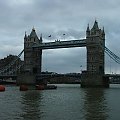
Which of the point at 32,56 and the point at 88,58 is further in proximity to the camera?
the point at 32,56

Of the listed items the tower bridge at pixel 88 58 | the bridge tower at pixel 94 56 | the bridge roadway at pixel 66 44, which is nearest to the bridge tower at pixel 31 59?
the tower bridge at pixel 88 58

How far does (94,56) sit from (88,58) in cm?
294

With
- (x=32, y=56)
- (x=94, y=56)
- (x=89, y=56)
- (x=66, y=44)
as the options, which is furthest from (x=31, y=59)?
(x=94, y=56)

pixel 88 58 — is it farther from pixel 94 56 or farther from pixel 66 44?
pixel 66 44

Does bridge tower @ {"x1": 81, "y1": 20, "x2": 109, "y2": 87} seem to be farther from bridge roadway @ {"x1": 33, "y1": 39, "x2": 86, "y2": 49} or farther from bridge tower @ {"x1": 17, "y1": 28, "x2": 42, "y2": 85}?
bridge tower @ {"x1": 17, "y1": 28, "x2": 42, "y2": 85}

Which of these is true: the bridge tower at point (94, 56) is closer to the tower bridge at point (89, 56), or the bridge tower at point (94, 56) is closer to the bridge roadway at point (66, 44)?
the tower bridge at point (89, 56)

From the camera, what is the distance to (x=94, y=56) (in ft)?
426

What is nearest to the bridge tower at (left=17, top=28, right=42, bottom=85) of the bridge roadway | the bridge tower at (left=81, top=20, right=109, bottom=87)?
the bridge roadway

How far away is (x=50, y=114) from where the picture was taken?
34.0m

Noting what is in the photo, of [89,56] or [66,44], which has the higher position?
[66,44]

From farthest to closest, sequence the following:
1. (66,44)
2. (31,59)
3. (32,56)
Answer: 1. (31,59)
2. (32,56)
3. (66,44)

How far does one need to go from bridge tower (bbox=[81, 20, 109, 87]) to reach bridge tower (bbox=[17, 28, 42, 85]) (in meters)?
23.1

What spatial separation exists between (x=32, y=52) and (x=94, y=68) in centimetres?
3003

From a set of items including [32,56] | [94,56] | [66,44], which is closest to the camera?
[66,44]
